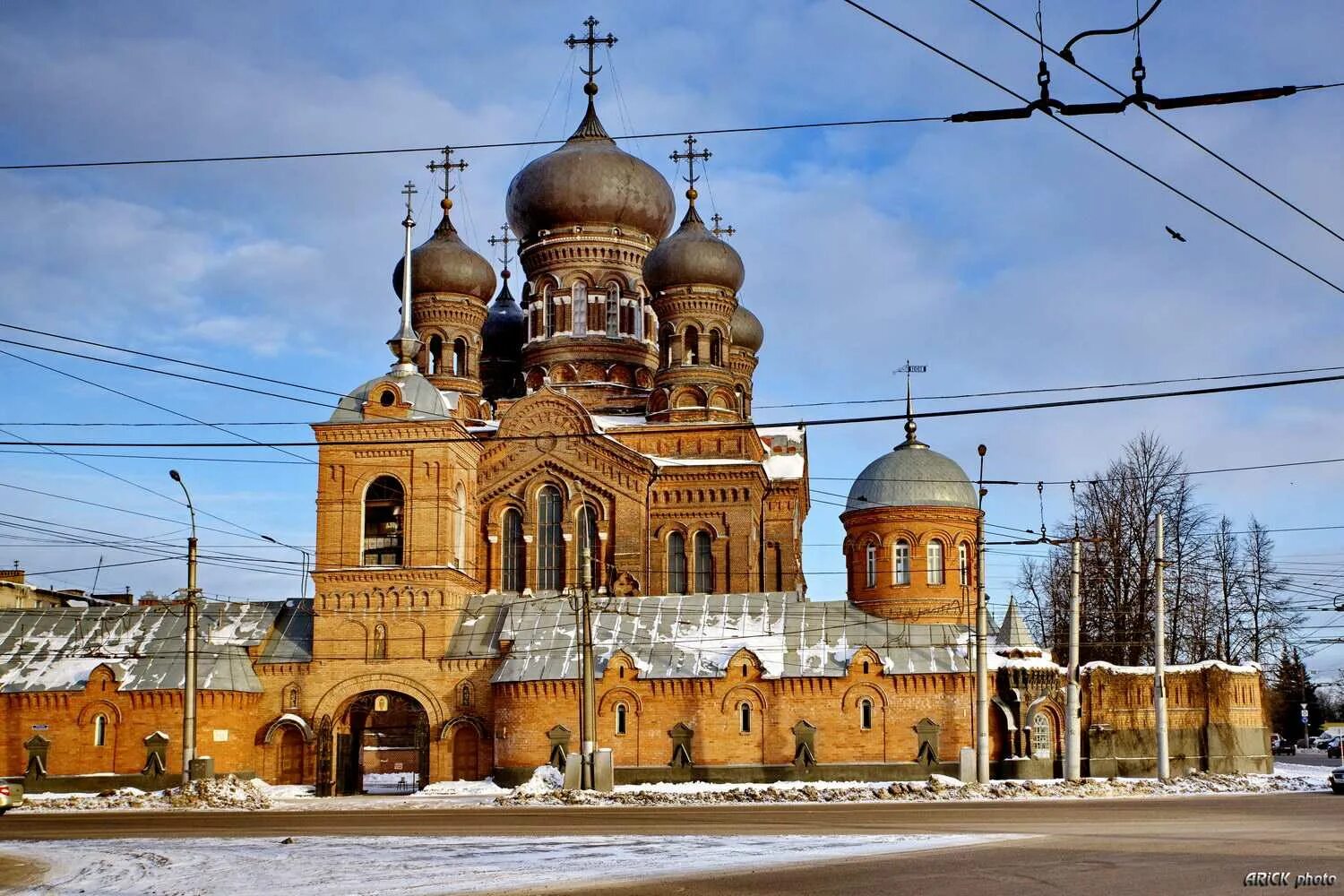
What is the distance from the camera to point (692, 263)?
163ft

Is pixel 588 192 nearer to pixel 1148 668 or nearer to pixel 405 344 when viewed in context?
pixel 405 344

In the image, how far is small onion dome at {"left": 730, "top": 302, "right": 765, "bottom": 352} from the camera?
5938 centimetres

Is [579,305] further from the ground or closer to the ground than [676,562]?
further from the ground

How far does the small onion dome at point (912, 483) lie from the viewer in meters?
46.3

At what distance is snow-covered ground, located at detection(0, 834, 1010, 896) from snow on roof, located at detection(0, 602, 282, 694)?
20003mm

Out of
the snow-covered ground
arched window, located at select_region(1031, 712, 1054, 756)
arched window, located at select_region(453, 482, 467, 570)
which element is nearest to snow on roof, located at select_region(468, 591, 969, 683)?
arched window, located at select_region(453, 482, 467, 570)

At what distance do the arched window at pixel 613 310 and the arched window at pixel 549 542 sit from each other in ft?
26.2

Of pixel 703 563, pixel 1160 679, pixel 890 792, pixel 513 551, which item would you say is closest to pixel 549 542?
pixel 513 551

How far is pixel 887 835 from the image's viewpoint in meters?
19.8

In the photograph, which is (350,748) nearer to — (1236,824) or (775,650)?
(775,650)

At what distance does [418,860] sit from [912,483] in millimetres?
30166

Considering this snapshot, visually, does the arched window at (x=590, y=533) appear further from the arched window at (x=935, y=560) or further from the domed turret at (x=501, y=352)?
the domed turret at (x=501, y=352)

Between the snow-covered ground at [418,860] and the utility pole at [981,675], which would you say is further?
the utility pole at [981,675]

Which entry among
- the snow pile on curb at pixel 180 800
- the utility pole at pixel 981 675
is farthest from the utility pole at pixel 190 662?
the utility pole at pixel 981 675
